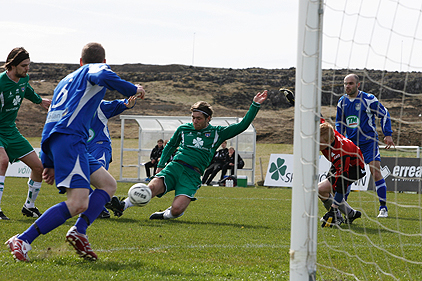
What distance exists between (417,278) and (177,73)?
8459cm

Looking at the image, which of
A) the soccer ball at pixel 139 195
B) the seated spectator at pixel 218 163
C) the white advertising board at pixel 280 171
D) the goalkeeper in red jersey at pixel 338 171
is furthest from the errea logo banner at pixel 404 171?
the soccer ball at pixel 139 195

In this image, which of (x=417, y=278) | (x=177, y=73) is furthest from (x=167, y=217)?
(x=177, y=73)

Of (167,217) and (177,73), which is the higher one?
(177,73)

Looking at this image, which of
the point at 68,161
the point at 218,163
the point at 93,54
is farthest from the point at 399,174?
the point at 68,161

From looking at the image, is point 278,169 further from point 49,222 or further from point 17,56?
point 49,222

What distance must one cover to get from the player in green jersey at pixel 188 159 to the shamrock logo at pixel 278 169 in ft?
32.9

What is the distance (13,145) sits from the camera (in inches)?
250

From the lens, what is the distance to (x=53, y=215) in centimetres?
362

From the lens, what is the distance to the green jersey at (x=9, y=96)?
6.10m

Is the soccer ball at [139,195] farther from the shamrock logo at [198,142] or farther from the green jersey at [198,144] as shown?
the shamrock logo at [198,142]

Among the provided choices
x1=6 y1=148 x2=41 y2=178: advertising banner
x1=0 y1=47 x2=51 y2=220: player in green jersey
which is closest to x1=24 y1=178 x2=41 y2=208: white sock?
x1=0 y1=47 x2=51 y2=220: player in green jersey

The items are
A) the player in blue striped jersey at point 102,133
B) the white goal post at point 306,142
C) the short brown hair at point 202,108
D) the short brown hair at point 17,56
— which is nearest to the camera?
the white goal post at point 306,142

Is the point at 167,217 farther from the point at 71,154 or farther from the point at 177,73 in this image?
the point at 177,73

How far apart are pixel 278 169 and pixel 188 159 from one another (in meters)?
10.4
